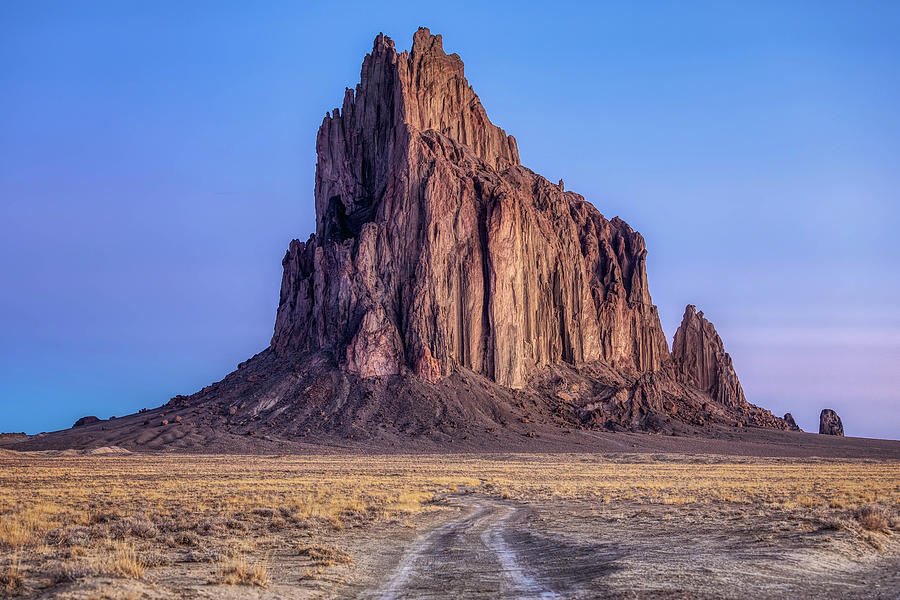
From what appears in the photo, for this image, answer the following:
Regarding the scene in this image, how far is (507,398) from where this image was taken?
115 metres

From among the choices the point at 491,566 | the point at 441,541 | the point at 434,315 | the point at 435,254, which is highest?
the point at 435,254

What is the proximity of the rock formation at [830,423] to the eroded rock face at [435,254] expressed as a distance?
115ft

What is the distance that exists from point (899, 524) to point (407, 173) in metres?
105

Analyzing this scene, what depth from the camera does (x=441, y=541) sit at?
2158 cm

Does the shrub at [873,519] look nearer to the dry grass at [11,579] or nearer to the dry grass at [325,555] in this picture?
the dry grass at [325,555]

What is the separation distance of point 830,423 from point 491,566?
15321 cm

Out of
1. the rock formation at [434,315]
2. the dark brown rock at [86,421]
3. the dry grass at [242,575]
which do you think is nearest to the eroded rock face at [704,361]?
the rock formation at [434,315]

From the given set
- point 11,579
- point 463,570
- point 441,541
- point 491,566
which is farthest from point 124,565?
point 441,541

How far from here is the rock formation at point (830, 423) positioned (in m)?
149

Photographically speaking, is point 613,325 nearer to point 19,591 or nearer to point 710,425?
point 710,425

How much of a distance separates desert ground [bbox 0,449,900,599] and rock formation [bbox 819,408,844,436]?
4574 inches

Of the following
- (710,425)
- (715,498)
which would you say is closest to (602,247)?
(710,425)

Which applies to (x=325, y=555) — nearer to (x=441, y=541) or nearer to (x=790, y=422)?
(x=441, y=541)

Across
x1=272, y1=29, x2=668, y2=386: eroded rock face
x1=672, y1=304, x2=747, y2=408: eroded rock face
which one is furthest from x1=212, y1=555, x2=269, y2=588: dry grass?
x1=672, y1=304, x2=747, y2=408: eroded rock face
